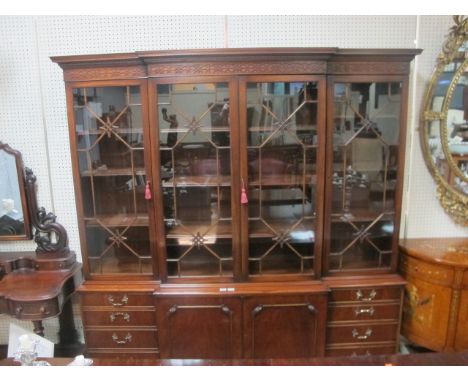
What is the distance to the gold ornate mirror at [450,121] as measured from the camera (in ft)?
6.92

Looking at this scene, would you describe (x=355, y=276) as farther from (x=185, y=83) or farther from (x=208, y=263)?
(x=185, y=83)

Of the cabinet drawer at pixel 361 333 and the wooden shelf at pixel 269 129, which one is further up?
the wooden shelf at pixel 269 129

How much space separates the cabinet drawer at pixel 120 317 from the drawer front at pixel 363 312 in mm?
1103

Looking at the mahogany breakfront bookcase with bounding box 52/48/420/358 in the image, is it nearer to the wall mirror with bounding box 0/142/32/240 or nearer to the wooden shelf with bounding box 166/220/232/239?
the wooden shelf with bounding box 166/220/232/239

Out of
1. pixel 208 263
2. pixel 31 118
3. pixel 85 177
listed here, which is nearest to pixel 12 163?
pixel 31 118

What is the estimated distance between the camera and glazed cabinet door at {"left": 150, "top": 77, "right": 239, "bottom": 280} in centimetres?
184

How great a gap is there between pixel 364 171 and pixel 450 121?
0.73 meters

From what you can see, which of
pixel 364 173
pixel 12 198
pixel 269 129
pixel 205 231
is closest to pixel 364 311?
pixel 364 173

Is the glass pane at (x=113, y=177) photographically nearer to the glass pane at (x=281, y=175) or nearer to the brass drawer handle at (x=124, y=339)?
the brass drawer handle at (x=124, y=339)

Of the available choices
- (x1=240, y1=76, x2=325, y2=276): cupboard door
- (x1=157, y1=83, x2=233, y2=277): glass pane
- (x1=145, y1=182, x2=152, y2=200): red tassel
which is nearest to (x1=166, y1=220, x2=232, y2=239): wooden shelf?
(x1=157, y1=83, x2=233, y2=277): glass pane

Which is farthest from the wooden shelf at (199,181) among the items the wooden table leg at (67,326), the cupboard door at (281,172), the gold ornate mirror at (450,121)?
the gold ornate mirror at (450,121)

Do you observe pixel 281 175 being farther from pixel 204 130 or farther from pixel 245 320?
pixel 245 320

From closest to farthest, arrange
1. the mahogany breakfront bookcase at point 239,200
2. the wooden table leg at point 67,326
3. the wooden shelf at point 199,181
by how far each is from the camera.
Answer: the mahogany breakfront bookcase at point 239,200 < the wooden shelf at point 199,181 < the wooden table leg at point 67,326

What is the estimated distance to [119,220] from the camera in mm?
2053
